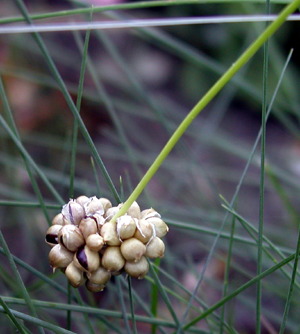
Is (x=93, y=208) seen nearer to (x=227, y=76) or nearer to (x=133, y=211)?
(x=133, y=211)

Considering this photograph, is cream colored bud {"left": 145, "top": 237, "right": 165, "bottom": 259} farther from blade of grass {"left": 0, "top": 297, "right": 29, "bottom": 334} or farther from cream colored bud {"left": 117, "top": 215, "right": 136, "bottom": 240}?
blade of grass {"left": 0, "top": 297, "right": 29, "bottom": 334}

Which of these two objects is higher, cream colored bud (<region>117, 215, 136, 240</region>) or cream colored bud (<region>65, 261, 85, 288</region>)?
cream colored bud (<region>117, 215, 136, 240</region>)

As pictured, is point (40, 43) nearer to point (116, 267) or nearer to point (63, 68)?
point (116, 267)

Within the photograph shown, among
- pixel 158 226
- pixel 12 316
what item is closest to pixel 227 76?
pixel 158 226

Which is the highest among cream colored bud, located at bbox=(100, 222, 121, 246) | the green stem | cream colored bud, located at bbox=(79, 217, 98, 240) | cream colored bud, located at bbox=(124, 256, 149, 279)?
the green stem

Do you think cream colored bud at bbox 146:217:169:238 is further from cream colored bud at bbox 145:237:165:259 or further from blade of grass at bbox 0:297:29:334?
blade of grass at bbox 0:297:29:334

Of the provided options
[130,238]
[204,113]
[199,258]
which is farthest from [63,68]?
[130,238]

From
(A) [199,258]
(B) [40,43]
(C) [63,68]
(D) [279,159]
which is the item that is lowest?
(B) [40,43]

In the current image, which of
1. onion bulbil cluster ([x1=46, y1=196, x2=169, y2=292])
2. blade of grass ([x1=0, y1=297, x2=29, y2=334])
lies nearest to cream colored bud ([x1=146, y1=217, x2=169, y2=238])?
onion bulbil cluster ([x1=46, y1=196, x2=169, y2=292])
